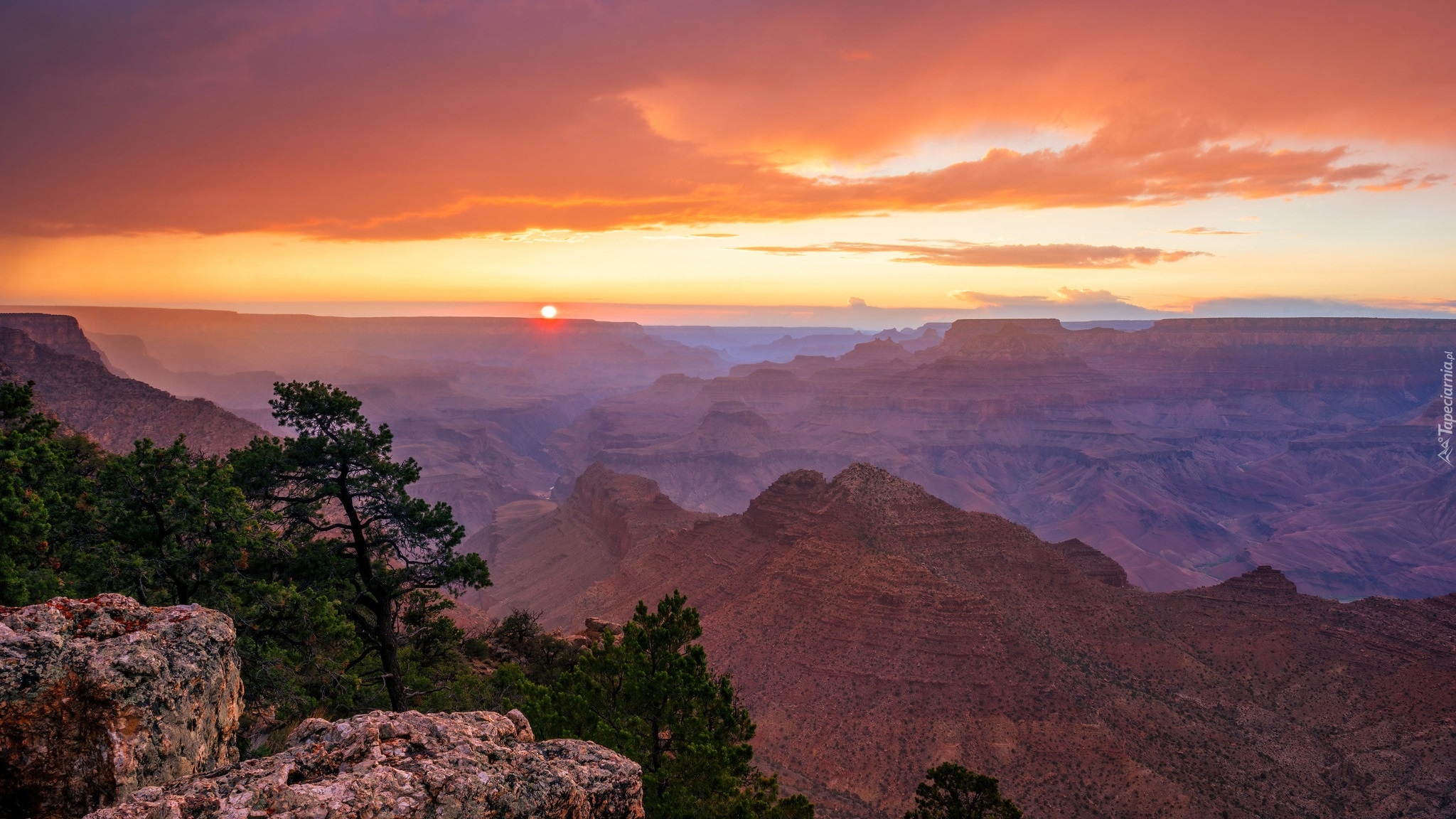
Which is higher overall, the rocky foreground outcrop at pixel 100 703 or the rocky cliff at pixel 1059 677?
the rocky foreground outcrop at pixel 100 703

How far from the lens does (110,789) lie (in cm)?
614

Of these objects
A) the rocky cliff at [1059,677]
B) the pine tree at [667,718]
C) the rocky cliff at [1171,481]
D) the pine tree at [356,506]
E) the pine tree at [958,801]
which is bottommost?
the rocky cliff at [1171,481]

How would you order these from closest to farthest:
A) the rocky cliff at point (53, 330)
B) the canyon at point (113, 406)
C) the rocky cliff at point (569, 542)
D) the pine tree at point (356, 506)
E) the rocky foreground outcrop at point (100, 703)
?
the rocky foreground outcrop at point (100, 703) → the pine tree at point (356, 506) → the canyon at point (113, 406) → the rocky cliff at point (569, 542) → the rocky cliff at point (53, 330)

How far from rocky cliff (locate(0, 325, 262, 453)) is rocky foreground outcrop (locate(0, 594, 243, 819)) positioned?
72.1 meters

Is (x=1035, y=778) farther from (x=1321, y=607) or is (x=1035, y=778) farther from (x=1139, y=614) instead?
(x=1321, y=607)

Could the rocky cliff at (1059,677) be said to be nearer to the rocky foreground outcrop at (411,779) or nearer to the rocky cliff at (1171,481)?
the rocky foreground outcrop at (411,779)

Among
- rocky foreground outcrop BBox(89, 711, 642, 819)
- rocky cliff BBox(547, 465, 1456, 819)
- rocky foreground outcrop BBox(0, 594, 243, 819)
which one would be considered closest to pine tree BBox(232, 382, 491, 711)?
rocky foreground outcrop BBox(0, 594, 243, 819)

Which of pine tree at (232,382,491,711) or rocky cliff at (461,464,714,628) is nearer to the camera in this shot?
pine tree at (232,382,491,711)

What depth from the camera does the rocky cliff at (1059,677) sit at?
35562 millimetres

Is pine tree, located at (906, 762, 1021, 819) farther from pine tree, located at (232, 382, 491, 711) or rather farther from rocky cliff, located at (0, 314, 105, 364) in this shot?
rocky cliff, located at (0, 314, 105, 364)

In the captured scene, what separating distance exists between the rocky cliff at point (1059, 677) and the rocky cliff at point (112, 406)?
47433 mm

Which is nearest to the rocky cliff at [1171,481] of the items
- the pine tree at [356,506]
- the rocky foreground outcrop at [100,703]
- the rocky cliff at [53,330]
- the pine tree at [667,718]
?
the rocky cliff at [53,330]

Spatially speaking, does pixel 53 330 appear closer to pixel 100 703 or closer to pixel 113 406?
pixel 113 406

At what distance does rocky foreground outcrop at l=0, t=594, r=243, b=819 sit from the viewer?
19.8 feet
